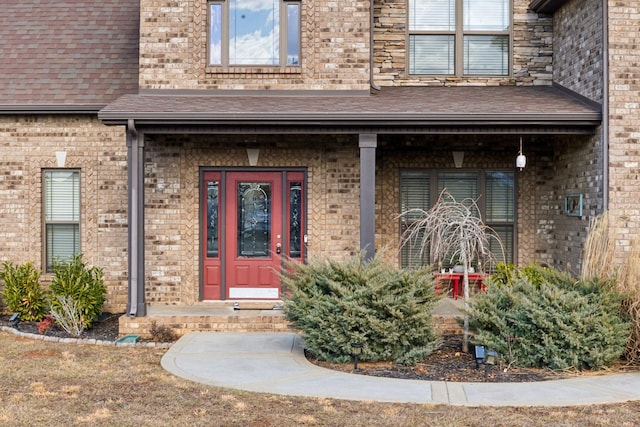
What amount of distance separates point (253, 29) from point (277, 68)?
0.72m

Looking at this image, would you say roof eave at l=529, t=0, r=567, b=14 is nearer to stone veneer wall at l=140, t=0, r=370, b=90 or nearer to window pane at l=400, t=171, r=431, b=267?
stone veneer wall at l=140, t=0, r=370, b=90

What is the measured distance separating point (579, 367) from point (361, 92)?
5.21 meters

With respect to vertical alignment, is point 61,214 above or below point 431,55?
below

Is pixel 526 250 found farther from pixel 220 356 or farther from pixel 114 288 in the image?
pixel 114 288

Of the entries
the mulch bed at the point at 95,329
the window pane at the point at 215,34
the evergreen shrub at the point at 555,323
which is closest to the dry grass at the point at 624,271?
the evergreen shrub at the point at 555,323

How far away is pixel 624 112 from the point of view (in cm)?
957

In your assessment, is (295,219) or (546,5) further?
Answer: (546,5)

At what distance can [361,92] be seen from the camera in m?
10.6

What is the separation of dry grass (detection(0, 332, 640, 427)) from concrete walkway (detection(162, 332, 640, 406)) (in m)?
0.18

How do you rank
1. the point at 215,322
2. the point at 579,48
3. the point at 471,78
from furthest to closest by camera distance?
the point at 471,78
the point at 579,48
the point at 215,322

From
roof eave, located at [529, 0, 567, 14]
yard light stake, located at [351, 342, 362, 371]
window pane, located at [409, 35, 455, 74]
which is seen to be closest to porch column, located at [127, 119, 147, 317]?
yard light stake, located at [351, 342, 362, 371]

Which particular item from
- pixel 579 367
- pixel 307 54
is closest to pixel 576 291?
pixel 579 367

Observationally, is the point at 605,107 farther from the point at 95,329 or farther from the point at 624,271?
the point at 95,329

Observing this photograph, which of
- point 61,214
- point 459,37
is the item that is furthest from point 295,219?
point 459,37
